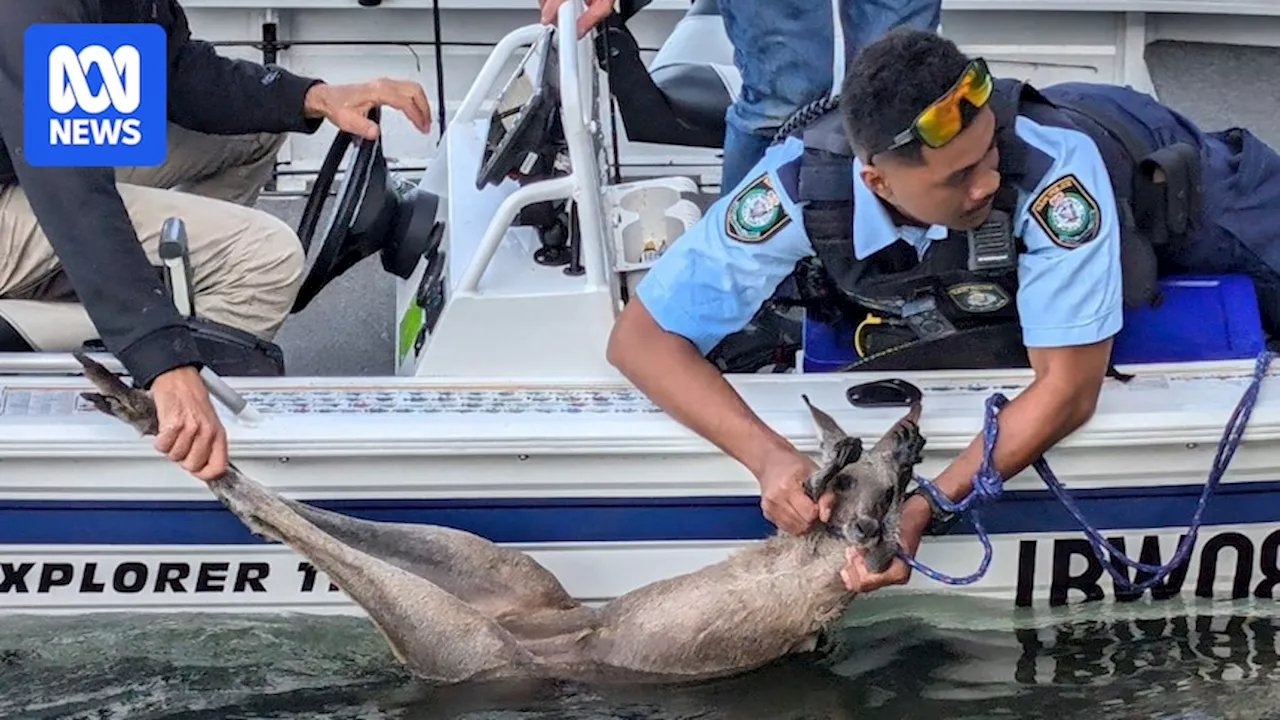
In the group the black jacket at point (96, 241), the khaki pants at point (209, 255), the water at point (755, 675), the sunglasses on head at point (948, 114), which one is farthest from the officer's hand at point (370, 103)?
the sunglasses on head at point (948, 114)

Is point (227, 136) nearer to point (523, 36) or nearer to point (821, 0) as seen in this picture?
point (523, 36)

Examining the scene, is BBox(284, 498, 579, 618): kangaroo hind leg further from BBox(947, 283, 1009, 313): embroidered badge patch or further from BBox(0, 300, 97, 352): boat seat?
BBox(947, 283, 1009, 313): embroidered badge patch

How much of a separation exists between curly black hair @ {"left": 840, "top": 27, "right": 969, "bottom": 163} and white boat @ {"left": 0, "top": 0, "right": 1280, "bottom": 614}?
1.94 ft

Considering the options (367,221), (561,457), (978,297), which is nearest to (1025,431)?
(978,297)

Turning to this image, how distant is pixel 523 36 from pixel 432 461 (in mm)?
1192

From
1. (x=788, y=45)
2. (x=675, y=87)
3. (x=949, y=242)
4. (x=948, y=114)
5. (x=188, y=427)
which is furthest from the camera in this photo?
(x=675, y=87)

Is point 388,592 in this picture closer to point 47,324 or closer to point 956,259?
point 47,324

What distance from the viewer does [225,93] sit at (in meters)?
3.64

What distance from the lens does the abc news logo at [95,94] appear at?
9.77ft

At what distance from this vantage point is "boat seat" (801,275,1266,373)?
128 inches

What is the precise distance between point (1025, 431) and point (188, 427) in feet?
4.90

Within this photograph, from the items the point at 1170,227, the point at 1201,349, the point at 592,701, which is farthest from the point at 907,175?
the point at 592,701

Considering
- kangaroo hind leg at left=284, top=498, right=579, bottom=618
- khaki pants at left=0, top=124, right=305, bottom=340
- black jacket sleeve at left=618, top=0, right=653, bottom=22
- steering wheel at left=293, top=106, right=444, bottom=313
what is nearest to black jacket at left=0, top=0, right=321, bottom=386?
khaki pants at left=0, top=124, right=305, bottom=340

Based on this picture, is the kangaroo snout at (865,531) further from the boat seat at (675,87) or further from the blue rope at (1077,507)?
the boat seat at (675,87)
